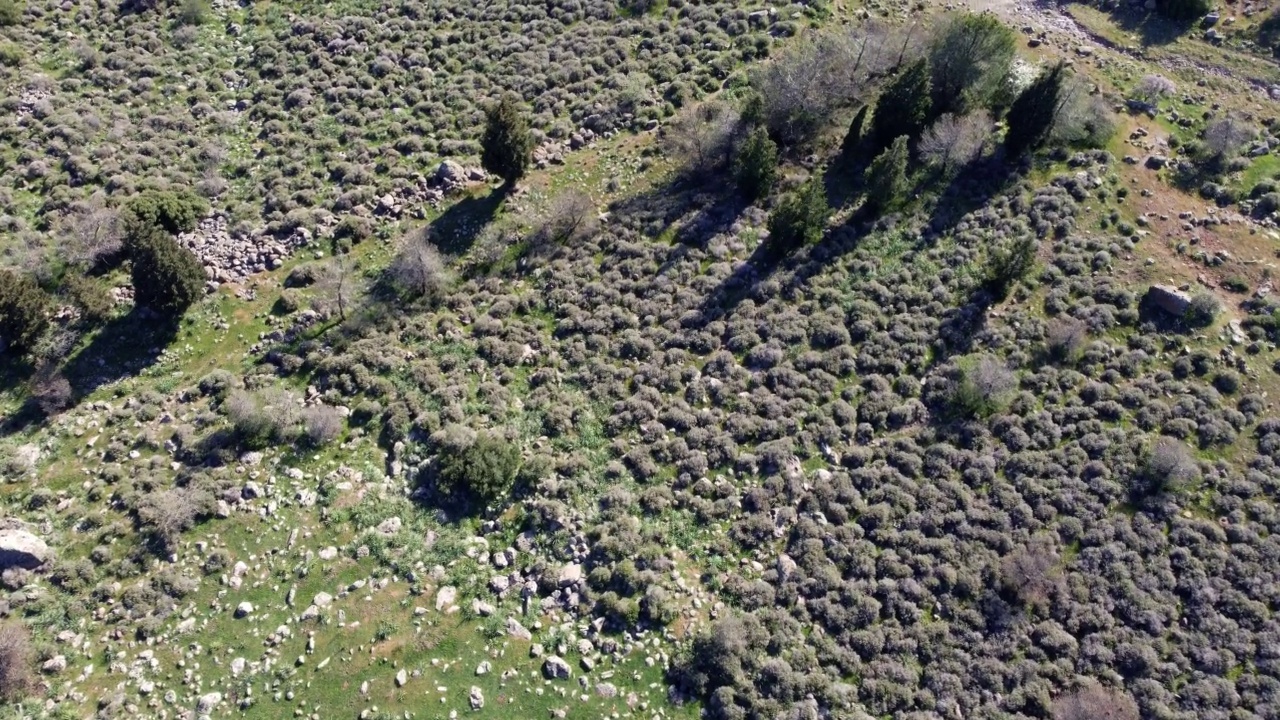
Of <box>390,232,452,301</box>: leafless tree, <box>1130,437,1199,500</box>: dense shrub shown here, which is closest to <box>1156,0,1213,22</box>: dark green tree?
<box>1130,437,1199,500</box>: dense shrub

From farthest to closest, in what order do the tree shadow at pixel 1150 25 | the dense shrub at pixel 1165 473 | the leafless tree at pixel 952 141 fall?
the tree shadow at pixel 1150 25
the leafless tree at pixel 952 141
the dense shrub at pixel 1165 473

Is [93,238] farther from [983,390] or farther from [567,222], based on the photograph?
[983,390]

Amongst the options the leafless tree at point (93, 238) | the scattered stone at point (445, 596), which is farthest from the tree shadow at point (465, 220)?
the scattered stone at point (445, 596)

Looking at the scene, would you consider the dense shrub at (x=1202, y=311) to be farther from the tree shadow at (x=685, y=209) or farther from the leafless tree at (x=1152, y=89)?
the tree shadow at (x=685, y=209)

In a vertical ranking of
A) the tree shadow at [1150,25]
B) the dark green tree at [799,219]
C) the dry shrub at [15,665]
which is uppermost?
the tree shadow at [1150,25]

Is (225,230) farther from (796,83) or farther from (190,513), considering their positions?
(796,83)

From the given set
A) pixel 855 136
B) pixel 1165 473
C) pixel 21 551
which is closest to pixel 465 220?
pixel 855 136

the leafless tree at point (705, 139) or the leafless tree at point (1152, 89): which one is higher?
the leafless tree at point (1152, 89)
